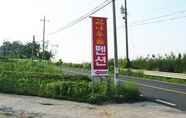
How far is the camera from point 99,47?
21.6m

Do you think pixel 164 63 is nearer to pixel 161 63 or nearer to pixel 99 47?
pixel 161 63

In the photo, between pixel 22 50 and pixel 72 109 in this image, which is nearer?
pixel 72 109

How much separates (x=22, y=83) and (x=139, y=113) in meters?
8.68

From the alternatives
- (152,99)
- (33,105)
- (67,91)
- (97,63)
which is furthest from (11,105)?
Answer: (152,99)

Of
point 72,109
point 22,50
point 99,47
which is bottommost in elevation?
point 72,109

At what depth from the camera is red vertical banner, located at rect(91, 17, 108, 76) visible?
2142 centimetres

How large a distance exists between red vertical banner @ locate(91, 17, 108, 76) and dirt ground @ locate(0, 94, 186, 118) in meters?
3.01

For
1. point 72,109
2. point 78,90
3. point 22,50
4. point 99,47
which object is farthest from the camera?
point 22,50

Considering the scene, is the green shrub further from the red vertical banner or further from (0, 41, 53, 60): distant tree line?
(0, 41, 53, 60): distant tree line

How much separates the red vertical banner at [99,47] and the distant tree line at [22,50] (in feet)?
261

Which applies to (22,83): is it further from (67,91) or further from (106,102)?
(106,102)

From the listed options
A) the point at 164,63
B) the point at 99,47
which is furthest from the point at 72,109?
the point at 164,63

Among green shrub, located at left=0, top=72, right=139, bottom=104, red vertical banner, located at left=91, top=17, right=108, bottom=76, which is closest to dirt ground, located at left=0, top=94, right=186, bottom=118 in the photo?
green shrub, located at left=0, top=72, right=139, bottom=104

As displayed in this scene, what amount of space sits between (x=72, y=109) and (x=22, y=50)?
113 m
